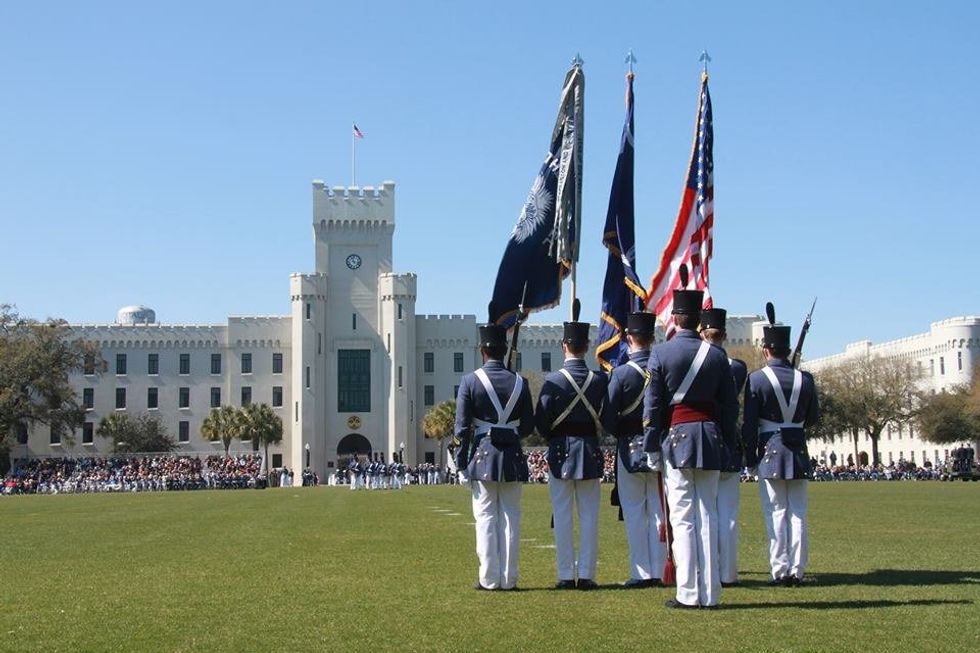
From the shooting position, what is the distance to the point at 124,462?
8606cm

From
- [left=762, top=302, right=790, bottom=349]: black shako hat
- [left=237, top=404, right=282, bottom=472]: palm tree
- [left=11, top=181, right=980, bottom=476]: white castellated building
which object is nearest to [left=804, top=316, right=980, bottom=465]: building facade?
[left=11, top=181, right=980, bottom=476]: white castellated building

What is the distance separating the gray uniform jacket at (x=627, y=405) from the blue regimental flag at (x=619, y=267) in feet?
5.52

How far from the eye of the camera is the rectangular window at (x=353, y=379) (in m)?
96.2

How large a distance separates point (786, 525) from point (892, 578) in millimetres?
1057

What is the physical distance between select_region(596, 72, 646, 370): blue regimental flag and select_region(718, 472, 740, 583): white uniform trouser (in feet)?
7.14

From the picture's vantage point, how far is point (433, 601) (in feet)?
31.8

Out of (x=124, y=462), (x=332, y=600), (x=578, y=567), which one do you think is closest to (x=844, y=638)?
(x=578, y=567)

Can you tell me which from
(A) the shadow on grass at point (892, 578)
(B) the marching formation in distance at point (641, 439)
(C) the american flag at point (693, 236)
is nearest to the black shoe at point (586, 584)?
(B) the marching formation in distance at point (641, 439)

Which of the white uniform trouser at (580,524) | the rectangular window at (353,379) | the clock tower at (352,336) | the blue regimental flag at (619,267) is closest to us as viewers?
the white uniform trouser at (580,524)

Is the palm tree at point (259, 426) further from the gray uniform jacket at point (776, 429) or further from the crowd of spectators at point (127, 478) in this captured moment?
the gray uniform jacket at point (776, 429)

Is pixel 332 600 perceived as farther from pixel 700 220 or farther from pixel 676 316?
pixel 700 220

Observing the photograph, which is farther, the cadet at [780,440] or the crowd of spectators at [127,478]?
the crowd of spectators at [127,478]

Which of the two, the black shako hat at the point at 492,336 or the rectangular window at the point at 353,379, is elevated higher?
the rectangular window at the point at 353,379

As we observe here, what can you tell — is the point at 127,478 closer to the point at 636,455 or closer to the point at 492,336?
the point at 492,336
